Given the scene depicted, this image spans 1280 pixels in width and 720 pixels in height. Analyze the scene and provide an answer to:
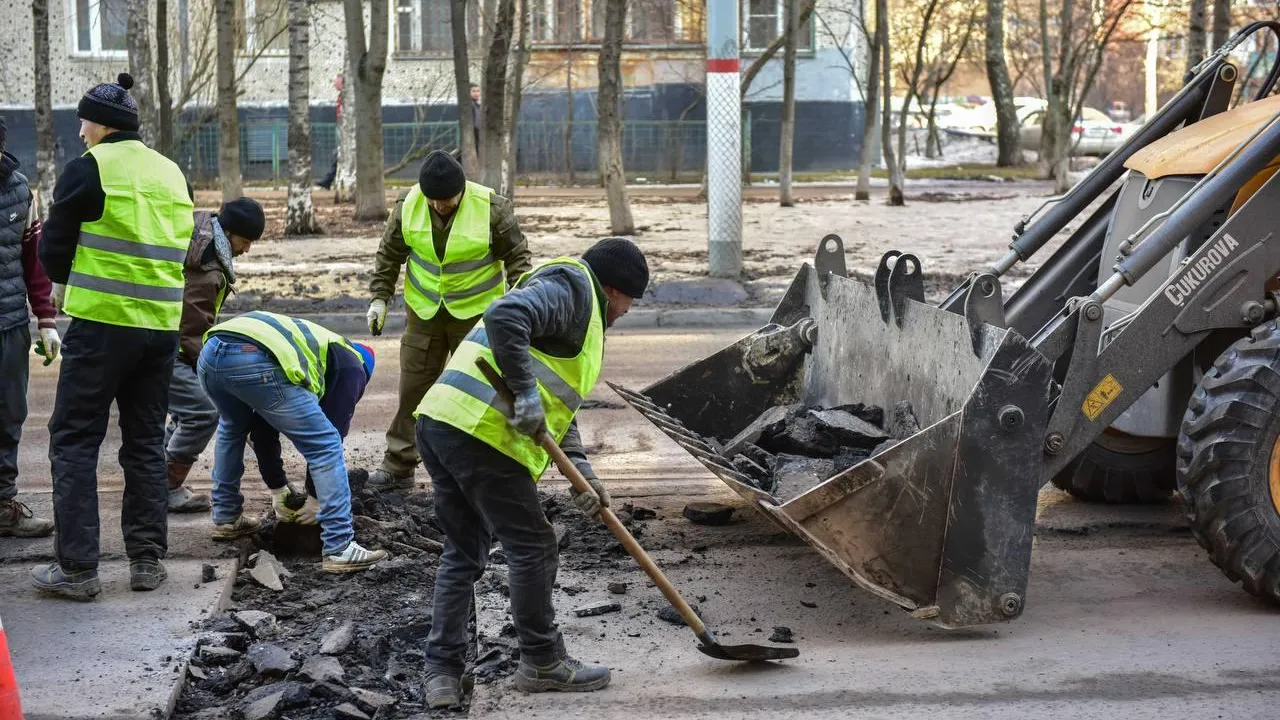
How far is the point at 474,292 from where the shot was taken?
6938mm

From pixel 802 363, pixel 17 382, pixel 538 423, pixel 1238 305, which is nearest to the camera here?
pixel 538 423

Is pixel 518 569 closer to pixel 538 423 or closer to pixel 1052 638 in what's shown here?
pixel 538 423

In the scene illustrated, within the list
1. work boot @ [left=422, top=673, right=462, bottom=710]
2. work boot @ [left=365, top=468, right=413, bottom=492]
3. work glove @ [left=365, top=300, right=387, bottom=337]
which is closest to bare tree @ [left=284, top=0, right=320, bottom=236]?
work glove @ [left=365, top=300, right=387, bottom=337]

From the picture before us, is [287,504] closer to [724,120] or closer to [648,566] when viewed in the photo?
[648,566]

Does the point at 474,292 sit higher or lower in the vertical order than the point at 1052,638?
higher

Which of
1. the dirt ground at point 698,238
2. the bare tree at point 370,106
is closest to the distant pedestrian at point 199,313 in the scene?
the dirt ground at point 698,238

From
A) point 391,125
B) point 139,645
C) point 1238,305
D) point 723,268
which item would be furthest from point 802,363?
point 391,125

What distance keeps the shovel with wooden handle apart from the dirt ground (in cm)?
842

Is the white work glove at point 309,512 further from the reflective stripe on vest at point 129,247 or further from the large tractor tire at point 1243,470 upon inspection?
the large tractor tire at point 1243,470

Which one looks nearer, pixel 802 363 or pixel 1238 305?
pixel 1238 305

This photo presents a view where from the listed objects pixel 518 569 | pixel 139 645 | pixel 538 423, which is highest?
pixel 538 423

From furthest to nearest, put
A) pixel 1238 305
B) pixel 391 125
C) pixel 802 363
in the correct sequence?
pixel 391 125 < pixel 802 363 < pixel 1238 305

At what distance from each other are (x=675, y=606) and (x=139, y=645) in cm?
184

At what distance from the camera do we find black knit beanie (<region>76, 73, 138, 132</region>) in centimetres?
529
